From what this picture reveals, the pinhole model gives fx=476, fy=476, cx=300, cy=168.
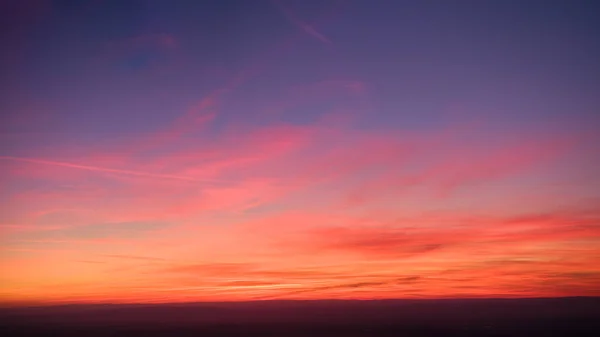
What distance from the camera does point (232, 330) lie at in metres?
123

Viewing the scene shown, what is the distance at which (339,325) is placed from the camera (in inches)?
5531

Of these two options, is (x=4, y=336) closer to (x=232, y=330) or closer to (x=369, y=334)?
(x=232, y=330)

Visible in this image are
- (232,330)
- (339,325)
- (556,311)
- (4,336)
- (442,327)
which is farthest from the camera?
(556,311)

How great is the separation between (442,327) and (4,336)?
10700cm

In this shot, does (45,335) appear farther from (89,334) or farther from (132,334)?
(132,334)

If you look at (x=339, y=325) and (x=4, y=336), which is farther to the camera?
(x=339, y=325)

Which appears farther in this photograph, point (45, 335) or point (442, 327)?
point (442, 327)

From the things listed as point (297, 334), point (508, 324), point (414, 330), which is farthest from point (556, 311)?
point (297, 334)

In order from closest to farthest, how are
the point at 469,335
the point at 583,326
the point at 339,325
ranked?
the point at 469,335 → the point at 583,326 → the point at 339,325

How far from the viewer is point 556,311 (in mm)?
167625

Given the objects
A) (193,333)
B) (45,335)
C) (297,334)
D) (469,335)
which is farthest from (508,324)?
(45,335)

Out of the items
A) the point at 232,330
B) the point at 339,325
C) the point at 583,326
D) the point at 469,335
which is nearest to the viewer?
the point at 469,335

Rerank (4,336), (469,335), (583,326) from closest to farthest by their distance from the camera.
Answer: (4,336) → (469,335) → (583,326)

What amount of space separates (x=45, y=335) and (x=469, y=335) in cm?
9472
